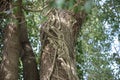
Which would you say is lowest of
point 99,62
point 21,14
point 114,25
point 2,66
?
point 99,62

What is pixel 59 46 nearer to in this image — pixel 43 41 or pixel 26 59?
pixel 43 41

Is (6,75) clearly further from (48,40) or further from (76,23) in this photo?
(76,23)

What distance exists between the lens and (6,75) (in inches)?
105

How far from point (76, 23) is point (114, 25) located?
2592 millimetres

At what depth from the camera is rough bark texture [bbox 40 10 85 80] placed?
2639 millimetres

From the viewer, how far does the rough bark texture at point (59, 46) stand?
8.66 ft

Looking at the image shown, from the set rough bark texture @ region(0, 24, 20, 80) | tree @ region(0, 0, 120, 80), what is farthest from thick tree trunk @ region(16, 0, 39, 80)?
rough bark texture @ region(0, 24, 20, 80)

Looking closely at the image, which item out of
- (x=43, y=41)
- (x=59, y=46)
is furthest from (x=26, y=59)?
(x=59, y=46)

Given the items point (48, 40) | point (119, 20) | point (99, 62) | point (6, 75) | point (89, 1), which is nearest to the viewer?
point (89, 1)

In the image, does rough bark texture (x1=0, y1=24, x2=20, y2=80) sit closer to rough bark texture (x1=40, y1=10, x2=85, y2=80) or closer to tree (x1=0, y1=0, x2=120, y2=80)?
tree (x1=0, y1=0, x2=120, y2=80)

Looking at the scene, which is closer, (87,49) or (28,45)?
(28,45)

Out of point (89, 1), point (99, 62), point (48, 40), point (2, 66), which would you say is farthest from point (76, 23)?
point (99, 62)

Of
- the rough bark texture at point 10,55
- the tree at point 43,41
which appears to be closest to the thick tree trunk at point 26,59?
the tree at point 43,41

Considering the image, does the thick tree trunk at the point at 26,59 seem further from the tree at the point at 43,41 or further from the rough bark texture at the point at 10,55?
the rough bark texture at the point at 10,55
